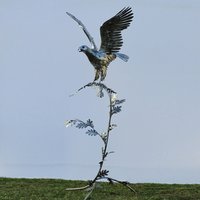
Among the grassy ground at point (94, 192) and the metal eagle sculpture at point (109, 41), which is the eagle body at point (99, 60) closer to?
the metal eagle sculpture at point (109, 41)

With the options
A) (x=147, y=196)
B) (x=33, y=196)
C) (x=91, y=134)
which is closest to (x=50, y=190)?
(x=33, y=196)

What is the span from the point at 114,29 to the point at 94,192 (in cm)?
1195

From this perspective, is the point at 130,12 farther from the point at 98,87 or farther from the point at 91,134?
the point at 91,134

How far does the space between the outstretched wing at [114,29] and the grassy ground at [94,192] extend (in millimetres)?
9411

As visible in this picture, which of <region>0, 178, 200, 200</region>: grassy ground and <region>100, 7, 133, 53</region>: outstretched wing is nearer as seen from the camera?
<region>100, 7, 133, 53</region>: outstretched wing

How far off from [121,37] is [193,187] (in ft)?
46.1

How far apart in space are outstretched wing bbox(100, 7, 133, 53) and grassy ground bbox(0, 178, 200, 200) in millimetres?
9411

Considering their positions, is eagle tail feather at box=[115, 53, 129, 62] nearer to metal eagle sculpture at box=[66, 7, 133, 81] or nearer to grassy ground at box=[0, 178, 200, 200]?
metal eagle sculpture at box=[66, 7, 133, 81]

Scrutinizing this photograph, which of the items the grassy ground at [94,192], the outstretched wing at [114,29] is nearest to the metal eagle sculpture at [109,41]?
the outstretched wing at [114,29]

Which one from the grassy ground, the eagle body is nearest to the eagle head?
the eagle body

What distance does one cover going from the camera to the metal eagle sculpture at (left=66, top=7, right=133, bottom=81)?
1154 cm

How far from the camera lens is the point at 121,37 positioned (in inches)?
468

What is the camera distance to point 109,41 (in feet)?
38.5

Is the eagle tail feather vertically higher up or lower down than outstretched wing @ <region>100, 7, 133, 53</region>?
lower down
